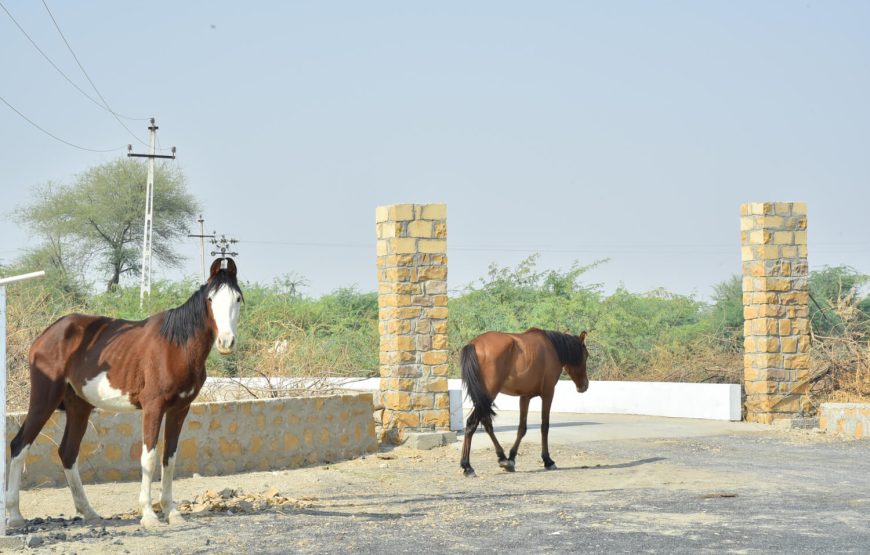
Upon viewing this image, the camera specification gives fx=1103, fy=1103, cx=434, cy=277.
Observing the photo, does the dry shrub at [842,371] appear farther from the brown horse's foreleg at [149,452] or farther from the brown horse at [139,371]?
the brown horse's foreleg at [149,452]

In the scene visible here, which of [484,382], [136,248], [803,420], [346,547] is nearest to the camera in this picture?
[346,547]

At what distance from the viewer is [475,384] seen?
44.7 feet


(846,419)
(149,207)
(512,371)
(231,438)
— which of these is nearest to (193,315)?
(231,438)

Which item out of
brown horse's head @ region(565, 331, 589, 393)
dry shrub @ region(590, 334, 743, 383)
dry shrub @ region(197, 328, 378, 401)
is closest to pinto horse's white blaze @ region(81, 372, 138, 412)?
dry shrub @ region(197, 328, 378, 401)

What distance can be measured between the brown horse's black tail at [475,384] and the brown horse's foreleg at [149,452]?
4968 mm

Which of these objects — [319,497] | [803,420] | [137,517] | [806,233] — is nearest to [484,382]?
[319,497]

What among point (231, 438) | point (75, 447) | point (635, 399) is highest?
point (75, 447)

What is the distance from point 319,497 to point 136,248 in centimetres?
4457

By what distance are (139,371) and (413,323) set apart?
25.6ft

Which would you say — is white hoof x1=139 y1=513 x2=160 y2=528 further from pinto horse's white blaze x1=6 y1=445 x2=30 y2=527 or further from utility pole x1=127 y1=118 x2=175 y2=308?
utility pole x1=127 y1=118 x2=175 y2=308

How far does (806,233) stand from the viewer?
2075 centimetres

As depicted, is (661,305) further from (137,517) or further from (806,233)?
(137,517)

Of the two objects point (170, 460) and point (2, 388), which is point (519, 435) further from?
point (2, 388)

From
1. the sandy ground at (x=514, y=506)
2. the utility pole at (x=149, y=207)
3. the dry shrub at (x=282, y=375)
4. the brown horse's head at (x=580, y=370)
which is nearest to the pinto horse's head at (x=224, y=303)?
the sandy ground at (x=514, y=506)
